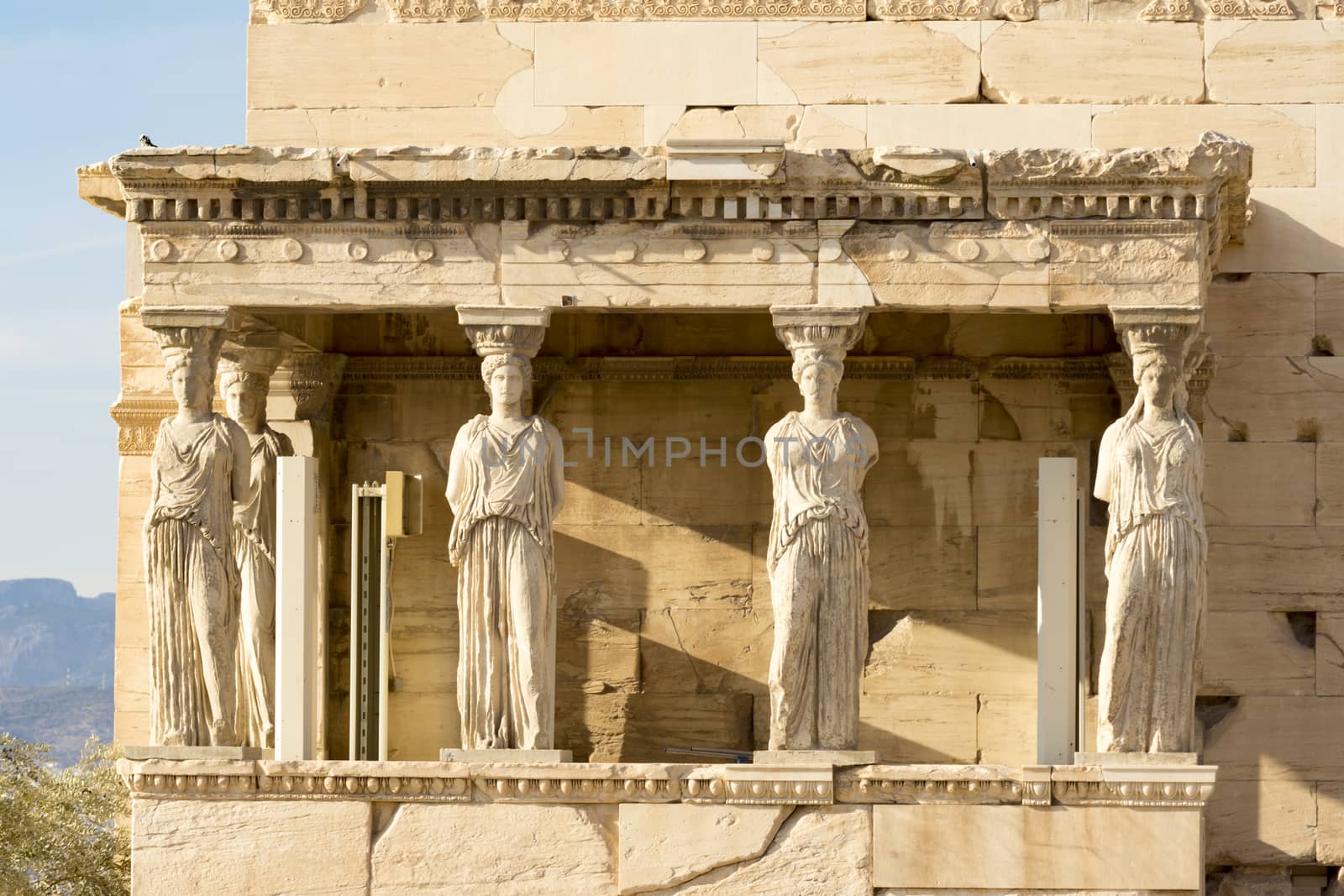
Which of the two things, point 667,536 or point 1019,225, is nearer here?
point 1019,225

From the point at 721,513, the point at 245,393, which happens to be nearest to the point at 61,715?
the point at 721,513

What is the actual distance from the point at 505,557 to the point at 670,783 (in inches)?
54.4

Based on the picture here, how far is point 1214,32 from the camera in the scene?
1390 cm

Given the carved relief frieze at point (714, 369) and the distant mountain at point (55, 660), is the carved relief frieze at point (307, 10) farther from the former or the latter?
the distant mountain at point (55, 660)

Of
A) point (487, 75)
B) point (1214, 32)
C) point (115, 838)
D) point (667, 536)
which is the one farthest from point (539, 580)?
point (1214, 32)

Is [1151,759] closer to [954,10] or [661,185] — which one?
[661,185]

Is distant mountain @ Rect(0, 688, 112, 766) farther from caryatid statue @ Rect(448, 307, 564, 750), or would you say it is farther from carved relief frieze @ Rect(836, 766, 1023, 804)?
carved relief frieze @ Rect(836, 766, 1023, 804)

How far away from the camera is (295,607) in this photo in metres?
12.5

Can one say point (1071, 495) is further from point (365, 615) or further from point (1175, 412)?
point (365, 615)

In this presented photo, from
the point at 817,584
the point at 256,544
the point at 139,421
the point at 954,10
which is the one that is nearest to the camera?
the point at 817,584

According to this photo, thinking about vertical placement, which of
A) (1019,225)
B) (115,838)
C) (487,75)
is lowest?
(115,838)

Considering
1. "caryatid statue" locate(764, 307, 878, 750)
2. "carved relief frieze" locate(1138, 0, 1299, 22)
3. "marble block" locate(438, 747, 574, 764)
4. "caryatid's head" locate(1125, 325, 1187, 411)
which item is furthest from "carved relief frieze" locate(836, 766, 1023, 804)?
"carved relief frieze" locate(1138, 0, 1299, 22)

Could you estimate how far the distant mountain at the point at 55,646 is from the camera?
175 meters

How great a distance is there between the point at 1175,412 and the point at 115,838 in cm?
703
